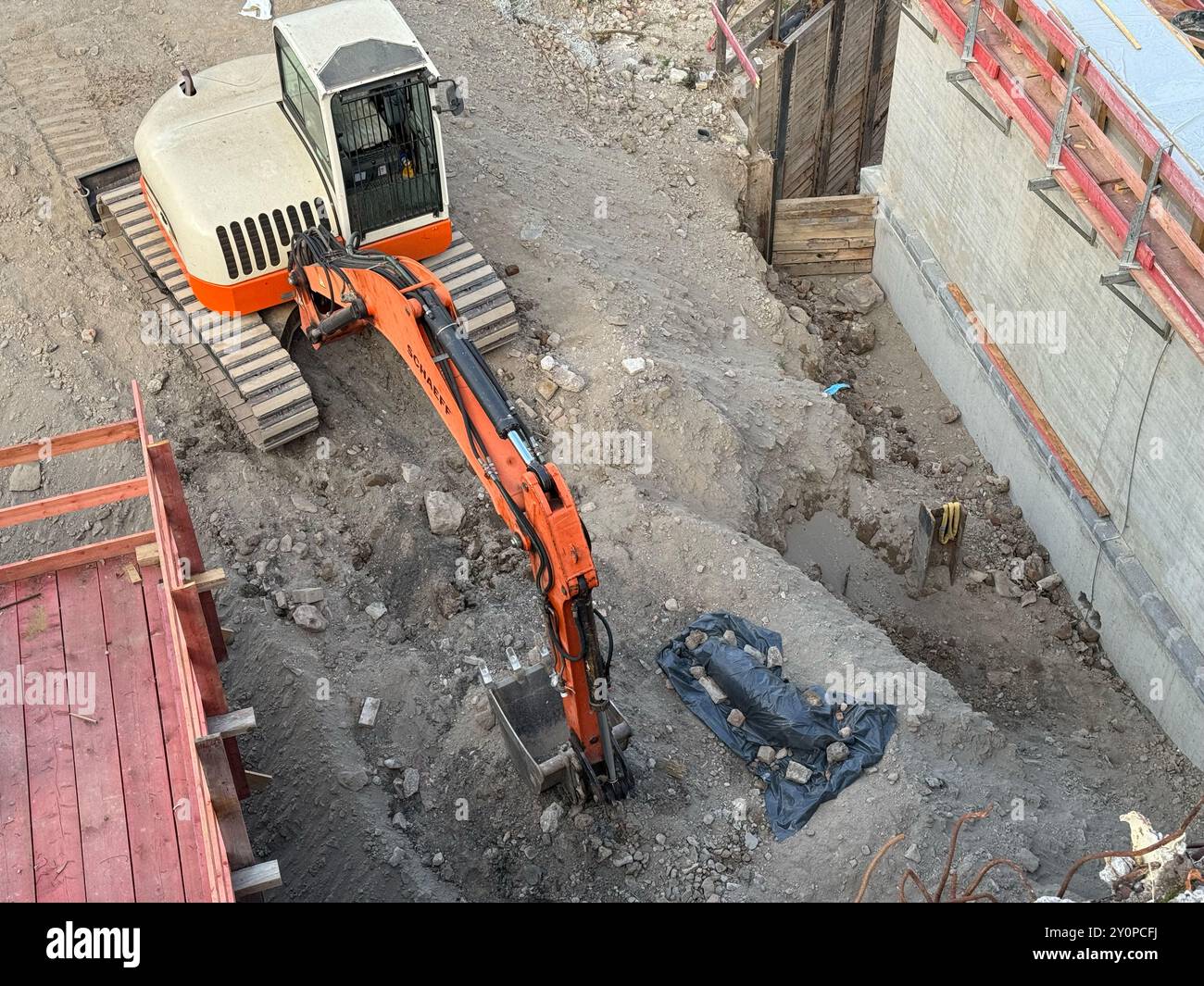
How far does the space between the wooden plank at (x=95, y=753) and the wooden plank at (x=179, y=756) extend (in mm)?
282

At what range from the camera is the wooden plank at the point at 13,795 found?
21.8 feet

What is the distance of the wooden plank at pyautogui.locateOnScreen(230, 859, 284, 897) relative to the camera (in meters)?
6.67

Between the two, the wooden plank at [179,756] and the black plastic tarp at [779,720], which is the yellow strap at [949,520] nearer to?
the black plastic tarp at [779,720]

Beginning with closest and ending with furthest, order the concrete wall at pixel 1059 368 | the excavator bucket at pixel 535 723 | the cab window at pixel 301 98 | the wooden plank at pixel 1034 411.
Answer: the excavator bucket at pixel 535 723 < the concrete wall at pixel 1059 368 < the cab window at pixel 301 98 < the wooden plank at pixel 1034 411

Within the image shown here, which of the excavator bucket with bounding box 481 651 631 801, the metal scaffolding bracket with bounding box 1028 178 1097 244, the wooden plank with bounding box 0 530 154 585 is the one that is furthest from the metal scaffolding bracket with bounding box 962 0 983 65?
the wooden plank with bounding box 0 530 154 585

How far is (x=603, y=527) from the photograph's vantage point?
443 inches

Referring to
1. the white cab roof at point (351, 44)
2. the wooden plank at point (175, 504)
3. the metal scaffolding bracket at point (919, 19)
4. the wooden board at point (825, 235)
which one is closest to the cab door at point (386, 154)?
the white cab roof at point (351, 44)

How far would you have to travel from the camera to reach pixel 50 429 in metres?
11.7

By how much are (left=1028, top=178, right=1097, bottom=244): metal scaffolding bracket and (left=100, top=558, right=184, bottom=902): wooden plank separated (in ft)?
28.3

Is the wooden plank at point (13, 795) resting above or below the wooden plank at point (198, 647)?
below

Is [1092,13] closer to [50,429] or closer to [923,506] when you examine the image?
[923,506]

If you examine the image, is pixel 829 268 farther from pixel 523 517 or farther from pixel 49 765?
pixel 49 765

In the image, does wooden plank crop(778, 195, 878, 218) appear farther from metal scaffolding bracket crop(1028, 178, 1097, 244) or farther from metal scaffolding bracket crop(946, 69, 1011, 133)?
metal scaffolding bracket crop(1028, 178, 1097, 244)
